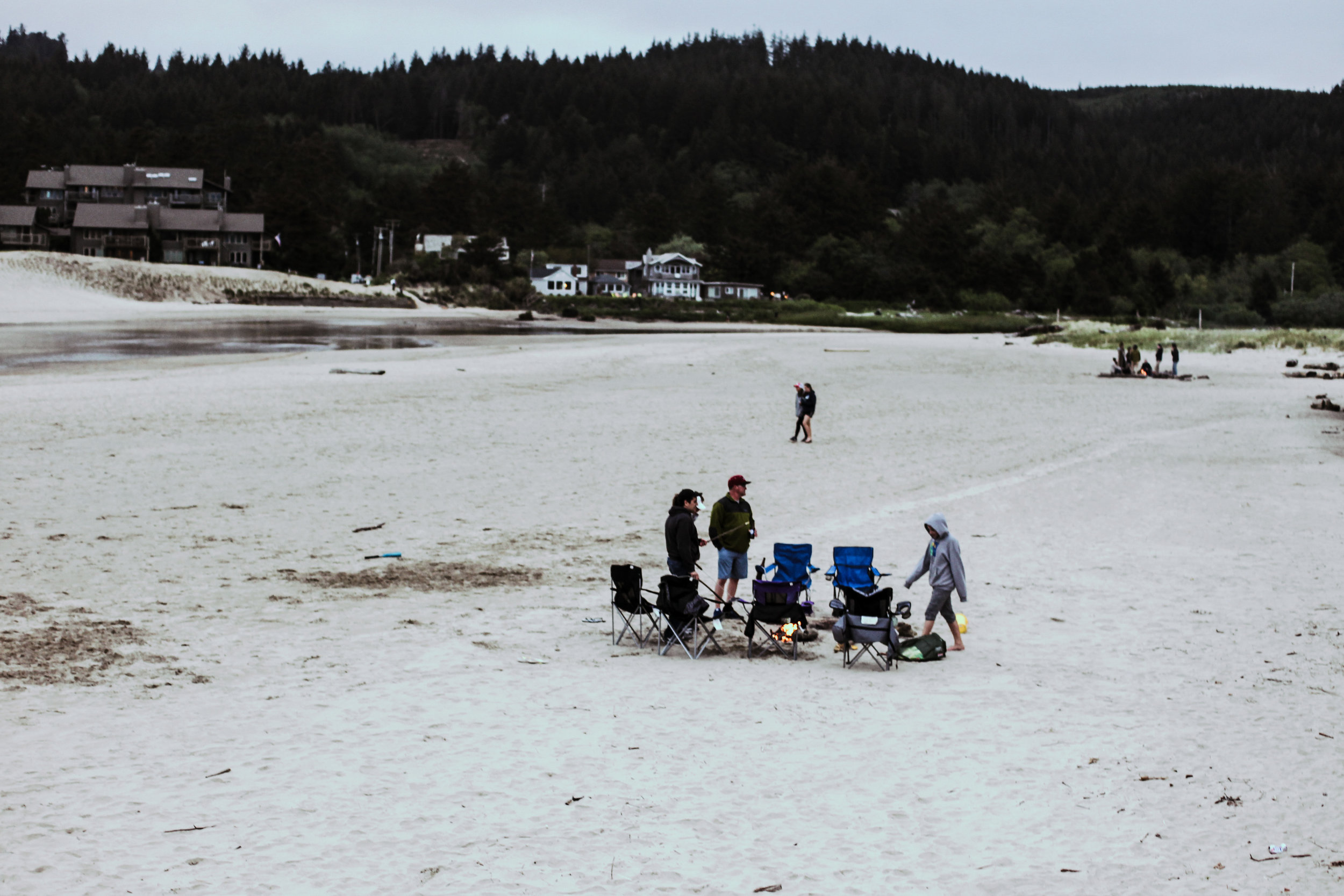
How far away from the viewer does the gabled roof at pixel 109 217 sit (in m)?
93.6

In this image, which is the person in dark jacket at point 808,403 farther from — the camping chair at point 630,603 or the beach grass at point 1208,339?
the beach grass at point 1208,339

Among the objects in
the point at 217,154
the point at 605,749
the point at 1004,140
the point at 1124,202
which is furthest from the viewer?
the point at 1004,140

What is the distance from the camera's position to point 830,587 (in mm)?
12008

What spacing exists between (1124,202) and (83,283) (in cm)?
10160

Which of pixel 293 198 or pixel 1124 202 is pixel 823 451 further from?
pixel 1124 202

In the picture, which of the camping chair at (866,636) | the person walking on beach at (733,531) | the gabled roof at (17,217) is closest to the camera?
the camping chair at (866,636)

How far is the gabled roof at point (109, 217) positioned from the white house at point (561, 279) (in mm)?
34284

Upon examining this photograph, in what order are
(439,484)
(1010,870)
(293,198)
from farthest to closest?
(293,198) < (439,484) < (1010,870)

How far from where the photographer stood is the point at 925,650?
9.72 m

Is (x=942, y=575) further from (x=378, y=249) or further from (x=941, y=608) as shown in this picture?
(x=378, y=249)

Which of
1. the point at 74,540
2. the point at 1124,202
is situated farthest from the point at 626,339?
the point at 1124,202

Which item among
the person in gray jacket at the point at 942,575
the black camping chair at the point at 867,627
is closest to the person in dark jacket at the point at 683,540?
the black camping chair at the point at 867,627

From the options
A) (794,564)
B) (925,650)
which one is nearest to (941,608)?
(925,650)

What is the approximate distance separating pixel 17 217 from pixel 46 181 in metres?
9.35
